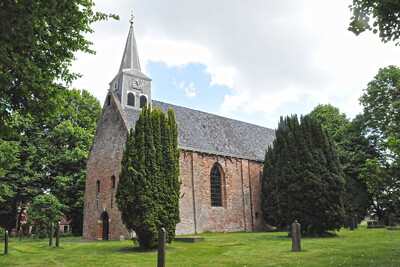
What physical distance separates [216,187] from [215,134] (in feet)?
16.9

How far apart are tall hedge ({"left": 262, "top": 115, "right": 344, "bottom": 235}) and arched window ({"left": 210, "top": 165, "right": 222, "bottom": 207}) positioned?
28.1ft

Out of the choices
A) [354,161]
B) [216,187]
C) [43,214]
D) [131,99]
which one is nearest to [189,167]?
[216,187]

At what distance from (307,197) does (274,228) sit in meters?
13.2

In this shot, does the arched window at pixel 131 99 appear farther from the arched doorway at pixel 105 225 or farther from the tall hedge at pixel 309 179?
the tall hedge at pixel 309 179

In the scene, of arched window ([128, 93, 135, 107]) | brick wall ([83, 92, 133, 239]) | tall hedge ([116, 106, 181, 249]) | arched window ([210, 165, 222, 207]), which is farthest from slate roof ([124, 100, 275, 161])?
tall hedge ([116, 106, 181, 249])

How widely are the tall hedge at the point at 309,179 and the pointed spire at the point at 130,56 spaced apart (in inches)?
618

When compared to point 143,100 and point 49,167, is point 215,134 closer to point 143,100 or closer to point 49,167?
point 143,100

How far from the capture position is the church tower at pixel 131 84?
2606 centimetres

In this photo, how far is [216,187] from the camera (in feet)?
86.0

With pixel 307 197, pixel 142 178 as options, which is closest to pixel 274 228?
pixel 307 197

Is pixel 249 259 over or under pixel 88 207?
under

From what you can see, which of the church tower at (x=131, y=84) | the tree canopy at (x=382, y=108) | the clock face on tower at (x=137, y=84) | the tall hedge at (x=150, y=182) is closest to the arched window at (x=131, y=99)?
the church tower at (x=131, y=84)

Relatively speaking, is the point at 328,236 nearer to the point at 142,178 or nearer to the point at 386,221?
the point at 142,178

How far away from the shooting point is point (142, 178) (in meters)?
13.1
